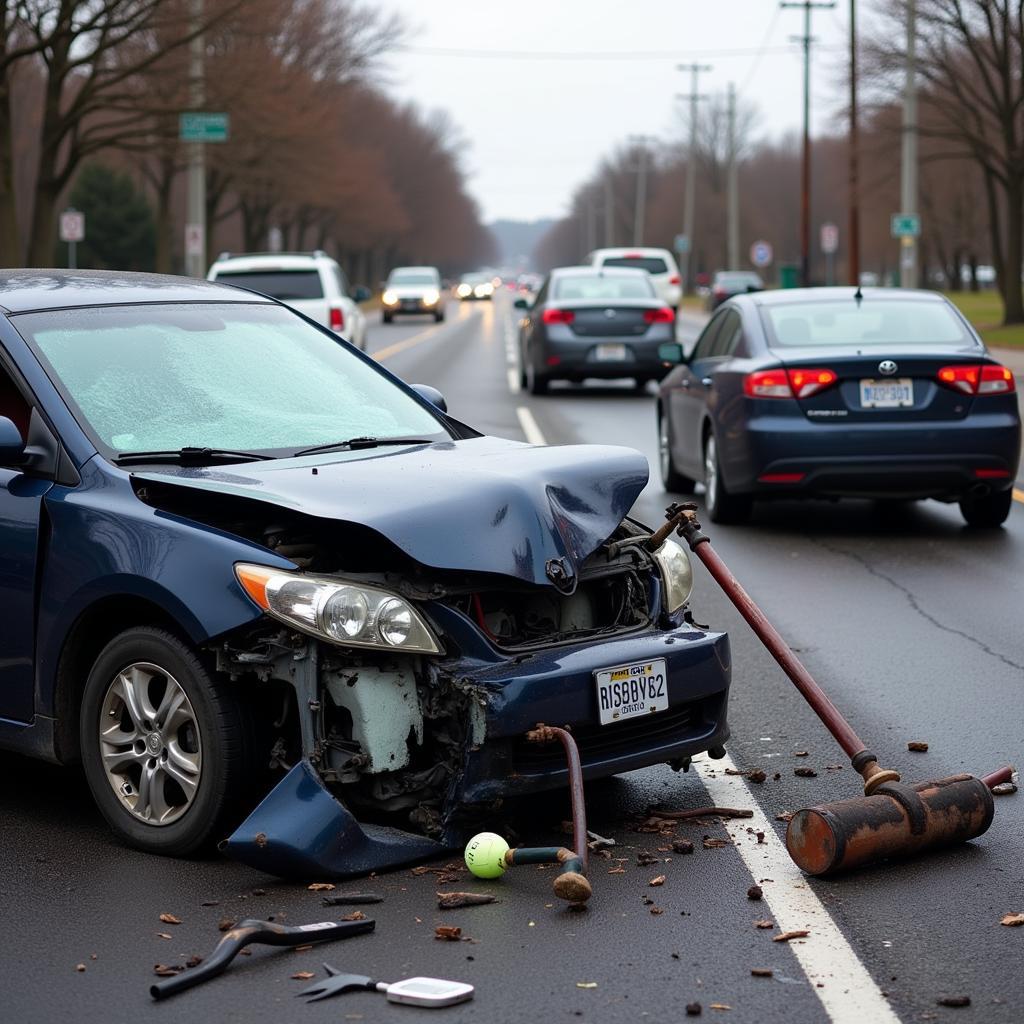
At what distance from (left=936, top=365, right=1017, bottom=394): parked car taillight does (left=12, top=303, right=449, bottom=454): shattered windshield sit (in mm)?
5637

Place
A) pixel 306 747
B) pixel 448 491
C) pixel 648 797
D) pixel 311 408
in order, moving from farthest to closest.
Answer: pixel 311 408 < pixel 648 797 < pixel 448 491 < pixel 306 747

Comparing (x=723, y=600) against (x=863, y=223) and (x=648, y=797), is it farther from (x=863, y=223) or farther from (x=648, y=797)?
(x=863, y=223)

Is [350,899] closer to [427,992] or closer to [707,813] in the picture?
[427,992]

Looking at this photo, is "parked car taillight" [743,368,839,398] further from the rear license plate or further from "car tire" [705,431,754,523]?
the rear license plate

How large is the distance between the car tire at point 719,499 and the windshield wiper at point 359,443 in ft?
20.2

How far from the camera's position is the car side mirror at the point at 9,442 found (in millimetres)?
5559

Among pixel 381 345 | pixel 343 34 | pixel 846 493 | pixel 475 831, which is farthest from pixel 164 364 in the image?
pixel 343 34

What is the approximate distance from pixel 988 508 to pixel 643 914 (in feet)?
26.2

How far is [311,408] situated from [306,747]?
1697mm

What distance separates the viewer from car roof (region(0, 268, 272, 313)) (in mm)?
6234

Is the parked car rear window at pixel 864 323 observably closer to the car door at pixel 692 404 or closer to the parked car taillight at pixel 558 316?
the car door at pixel 692 404

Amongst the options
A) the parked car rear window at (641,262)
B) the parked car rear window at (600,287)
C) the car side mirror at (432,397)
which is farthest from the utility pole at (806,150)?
the car side mirror at (432,397)

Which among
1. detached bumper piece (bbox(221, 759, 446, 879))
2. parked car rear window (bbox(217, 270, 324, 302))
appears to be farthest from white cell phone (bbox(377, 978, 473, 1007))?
parked car rear window (bbox(217, 270, 324, 302))

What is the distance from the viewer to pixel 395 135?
12431 centimetres
